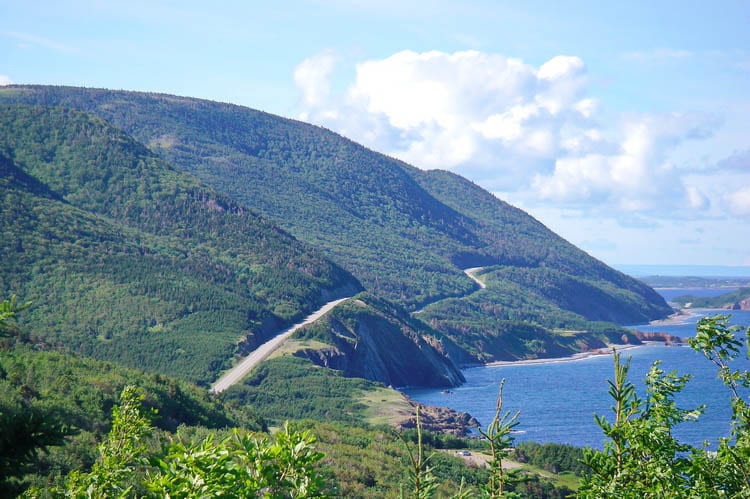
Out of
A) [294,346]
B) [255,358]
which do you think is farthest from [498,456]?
[294,346]

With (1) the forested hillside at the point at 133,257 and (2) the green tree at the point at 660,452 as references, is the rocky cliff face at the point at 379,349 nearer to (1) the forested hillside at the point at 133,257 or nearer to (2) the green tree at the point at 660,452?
(1) the forested hillside at the point at 133,257

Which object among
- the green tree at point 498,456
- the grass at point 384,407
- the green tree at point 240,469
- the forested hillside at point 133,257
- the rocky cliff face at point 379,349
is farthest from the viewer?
the rocky cliff face at point 379,349

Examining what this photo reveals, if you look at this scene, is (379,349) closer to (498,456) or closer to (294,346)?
(294,346)

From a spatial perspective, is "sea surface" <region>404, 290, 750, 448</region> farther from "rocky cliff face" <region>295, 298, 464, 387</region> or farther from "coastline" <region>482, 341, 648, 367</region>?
"rocky cliff face" <region>295, 298, 464, 387</region>

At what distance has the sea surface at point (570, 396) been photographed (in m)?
92.2

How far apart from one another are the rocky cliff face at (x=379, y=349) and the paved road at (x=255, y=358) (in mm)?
3477

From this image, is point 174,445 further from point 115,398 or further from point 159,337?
point 159,337

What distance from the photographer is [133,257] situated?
121m

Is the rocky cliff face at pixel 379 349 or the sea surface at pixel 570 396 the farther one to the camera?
the rocky cliff face at pixel 379 349

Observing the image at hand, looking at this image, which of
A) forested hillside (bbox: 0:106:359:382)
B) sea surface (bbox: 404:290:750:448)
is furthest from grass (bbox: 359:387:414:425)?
forested hillside (bbox: 0:106:359:382)

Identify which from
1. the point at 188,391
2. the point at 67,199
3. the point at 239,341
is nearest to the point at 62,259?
the point at 239,341

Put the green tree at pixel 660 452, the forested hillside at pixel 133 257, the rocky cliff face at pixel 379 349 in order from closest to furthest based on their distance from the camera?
the green tree at pixel 660 452
the forested hillside at pixel 133 257
the rocky cliff face at pixel 379 349

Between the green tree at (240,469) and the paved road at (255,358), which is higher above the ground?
the green tree at (240,469)

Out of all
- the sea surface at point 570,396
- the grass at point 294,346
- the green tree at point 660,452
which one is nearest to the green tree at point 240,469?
the green tree at point 660,452
